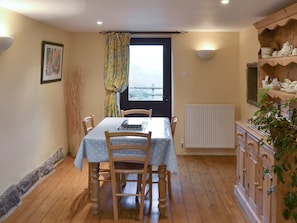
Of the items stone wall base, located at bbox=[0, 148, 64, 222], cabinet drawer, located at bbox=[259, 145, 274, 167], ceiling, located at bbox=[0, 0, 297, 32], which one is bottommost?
stone wall base, located at bbox=[0, 148, 64, 222]

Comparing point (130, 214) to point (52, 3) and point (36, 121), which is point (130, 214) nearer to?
point (36, 121)

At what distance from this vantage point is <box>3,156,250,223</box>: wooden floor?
12.1 feet

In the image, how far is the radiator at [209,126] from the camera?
627 cm

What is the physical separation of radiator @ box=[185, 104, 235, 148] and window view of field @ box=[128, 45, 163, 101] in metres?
0.68

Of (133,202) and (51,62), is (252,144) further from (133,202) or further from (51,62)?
(51,62)

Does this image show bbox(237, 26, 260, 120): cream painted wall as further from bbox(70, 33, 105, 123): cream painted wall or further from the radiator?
bbox(70, 33, 105, 123): cream painted wall

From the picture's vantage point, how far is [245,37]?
19.2ft

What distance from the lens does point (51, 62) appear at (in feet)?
17.7

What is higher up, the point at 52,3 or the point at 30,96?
the point at 52,3

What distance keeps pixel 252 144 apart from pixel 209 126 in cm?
275

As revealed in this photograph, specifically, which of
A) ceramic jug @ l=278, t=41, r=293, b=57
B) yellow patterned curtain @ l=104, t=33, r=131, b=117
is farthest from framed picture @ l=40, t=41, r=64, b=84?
ceramic jug @ l=278, t=41, r=293, b=57

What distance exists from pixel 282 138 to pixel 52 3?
8.40 feet

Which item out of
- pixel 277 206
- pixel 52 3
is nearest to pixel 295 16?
pixel 277 206

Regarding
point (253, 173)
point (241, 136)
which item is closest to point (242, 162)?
point (241, 136)
